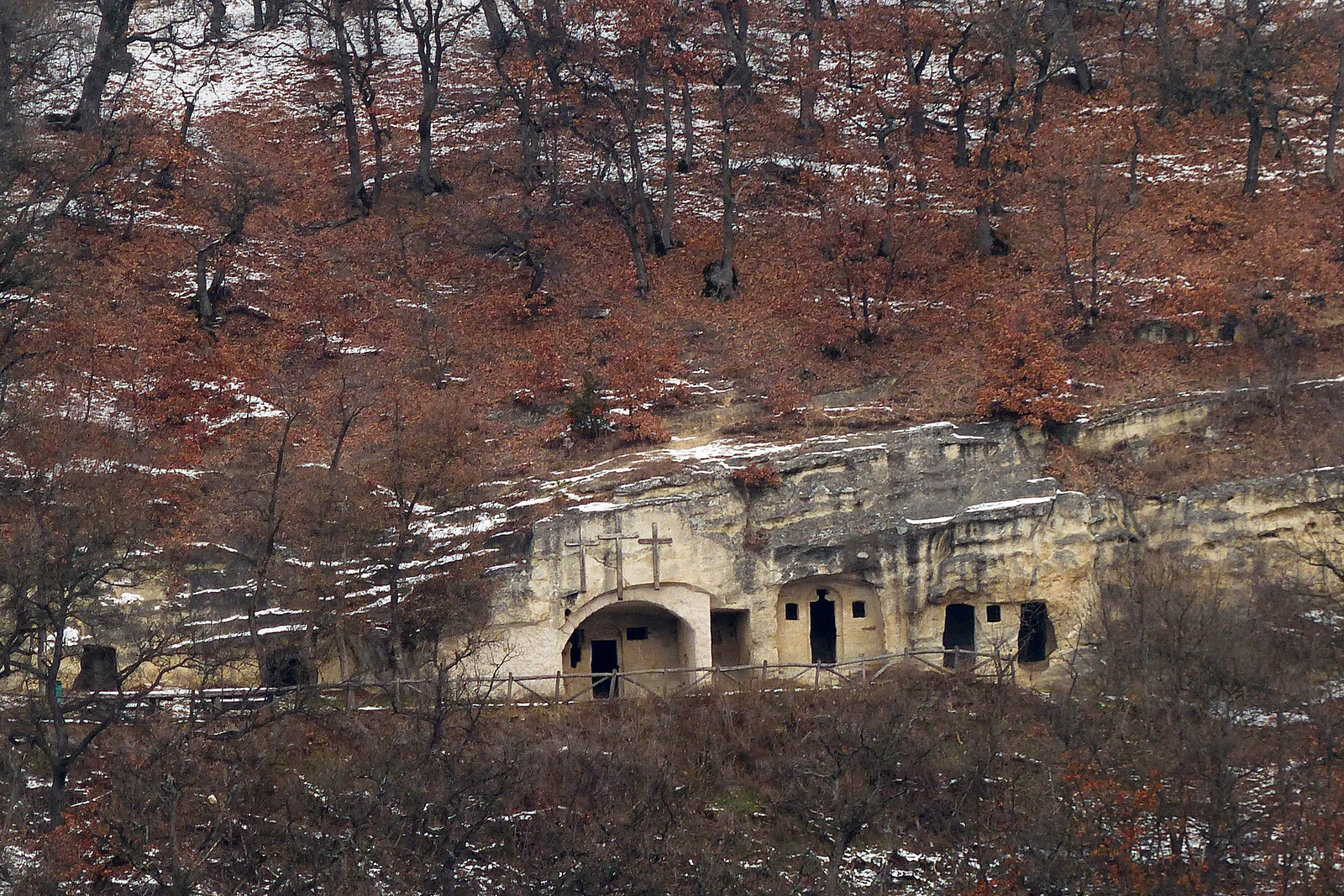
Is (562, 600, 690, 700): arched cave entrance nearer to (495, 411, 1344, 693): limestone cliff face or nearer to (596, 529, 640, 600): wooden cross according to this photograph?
(495, 411, 1344, 693): limestone cliff face

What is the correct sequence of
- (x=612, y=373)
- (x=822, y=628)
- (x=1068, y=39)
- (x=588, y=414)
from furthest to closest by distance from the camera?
(x=1068, y=39) < (x=612, y=373) < (x=588, y=414) < (x=822, y=628)

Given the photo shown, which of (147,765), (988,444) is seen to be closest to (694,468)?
(988,444)

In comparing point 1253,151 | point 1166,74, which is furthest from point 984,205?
point 1166,74

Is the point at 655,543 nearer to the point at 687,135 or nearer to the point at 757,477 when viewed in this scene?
the point at 757,477

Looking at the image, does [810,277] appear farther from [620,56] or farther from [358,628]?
[358,628]

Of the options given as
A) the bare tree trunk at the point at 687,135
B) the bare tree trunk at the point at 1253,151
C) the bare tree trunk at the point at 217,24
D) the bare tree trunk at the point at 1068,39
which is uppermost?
the bare tree trunk at the point at 217,24

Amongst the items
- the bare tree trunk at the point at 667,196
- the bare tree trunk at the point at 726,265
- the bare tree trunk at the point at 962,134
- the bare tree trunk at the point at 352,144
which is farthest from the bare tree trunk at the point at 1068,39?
the bare tree trunk at the point at 352,144

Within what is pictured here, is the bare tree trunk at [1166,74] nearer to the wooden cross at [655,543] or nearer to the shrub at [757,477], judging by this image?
the shrub at [757,477]
